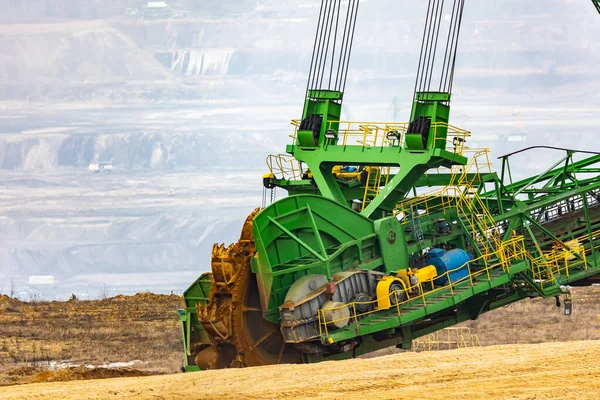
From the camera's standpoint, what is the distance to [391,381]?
65.4 feet

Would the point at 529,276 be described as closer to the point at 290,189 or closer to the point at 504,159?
the point at 504,159

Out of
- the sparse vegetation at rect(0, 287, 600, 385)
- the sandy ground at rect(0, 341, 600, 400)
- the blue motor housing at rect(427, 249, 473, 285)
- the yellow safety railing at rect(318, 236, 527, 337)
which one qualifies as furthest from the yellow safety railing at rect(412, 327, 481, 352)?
the sandy ground at rect(0, 341, 600, 400)

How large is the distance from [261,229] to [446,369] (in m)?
5.20

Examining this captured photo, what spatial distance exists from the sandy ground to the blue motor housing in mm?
4536

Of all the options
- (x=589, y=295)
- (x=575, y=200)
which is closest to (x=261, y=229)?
(x=575, y=200)

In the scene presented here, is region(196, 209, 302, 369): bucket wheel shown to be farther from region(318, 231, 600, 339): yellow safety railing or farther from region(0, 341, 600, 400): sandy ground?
region(0, 341, 600, 400): sandy ground

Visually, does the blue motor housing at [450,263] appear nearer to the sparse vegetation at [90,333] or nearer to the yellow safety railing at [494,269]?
the yellow safety railing at [494,269]

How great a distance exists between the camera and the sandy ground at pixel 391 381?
1897cm

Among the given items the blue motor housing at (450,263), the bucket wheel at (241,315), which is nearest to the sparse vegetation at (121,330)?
the bucket wheel at (241,315)

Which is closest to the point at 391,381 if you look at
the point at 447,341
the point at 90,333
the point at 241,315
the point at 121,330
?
the point at 241,315

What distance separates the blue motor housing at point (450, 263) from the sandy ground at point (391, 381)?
14.9 feet

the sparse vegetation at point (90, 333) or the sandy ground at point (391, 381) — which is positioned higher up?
the sparse vegetation at point (90, 333)

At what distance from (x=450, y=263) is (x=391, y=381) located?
7463 millimetres

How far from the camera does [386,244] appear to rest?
26.4m
